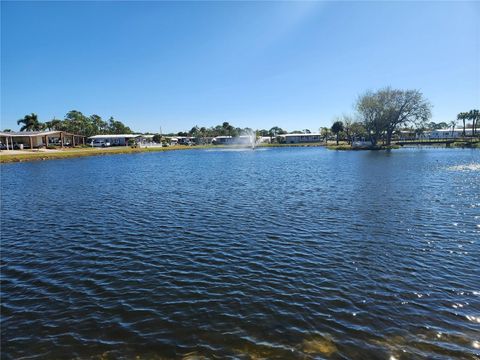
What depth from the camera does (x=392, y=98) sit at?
378 ft

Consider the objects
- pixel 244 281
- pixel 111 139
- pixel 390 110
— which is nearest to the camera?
pixel 244 281

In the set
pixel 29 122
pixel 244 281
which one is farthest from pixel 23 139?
pixel 244 281

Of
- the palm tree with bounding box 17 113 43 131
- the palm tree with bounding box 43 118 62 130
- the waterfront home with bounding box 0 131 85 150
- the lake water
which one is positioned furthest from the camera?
the palm tree with bounding box 43 118 62 130

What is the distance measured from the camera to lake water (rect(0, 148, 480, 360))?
8.58 meters

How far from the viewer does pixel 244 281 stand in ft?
39.9

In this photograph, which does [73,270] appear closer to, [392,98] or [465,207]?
[465,207]

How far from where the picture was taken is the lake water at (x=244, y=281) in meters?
8.58

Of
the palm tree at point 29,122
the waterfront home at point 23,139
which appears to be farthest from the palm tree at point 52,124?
the waterfront home at point 23,139

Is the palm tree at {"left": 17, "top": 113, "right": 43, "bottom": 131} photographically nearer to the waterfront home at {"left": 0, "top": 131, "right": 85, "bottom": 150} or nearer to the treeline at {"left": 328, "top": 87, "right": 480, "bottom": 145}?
the waterfront home at {"left": 0, "top": 131, "right": 85, "bottom": 150}

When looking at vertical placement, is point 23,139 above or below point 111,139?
below

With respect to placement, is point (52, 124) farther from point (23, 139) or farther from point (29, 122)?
point (23, 139)

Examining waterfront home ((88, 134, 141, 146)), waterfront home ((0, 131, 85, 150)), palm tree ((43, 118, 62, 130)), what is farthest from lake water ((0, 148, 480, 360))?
palm tree ((43, 118, 62, 130))

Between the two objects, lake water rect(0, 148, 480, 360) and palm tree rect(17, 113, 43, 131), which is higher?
palm tree rect(17, 113, 43, 131)

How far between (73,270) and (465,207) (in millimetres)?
25946
